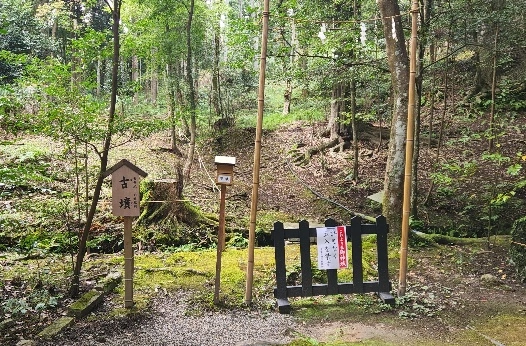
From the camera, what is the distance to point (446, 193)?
1064cm

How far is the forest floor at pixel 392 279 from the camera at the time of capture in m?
4.23

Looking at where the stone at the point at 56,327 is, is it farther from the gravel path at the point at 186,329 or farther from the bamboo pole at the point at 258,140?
the bamboo pole at the point at 258,140

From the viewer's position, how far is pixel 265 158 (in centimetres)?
1564

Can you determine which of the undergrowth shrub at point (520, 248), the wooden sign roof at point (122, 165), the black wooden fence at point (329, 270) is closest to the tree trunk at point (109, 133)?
the wooden sign roof at point (122, 165)

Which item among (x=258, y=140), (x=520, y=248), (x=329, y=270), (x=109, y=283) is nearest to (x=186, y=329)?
(x=109, y=283)

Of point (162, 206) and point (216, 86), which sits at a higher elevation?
point (216, 86)

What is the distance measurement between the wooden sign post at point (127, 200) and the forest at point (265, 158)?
0.66 ft

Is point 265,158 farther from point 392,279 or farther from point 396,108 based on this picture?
point 392,279

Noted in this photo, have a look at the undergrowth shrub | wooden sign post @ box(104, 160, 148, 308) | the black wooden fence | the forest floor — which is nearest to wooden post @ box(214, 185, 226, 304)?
the black wooden fence

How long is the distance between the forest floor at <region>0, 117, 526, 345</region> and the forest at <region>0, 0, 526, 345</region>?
0.05 meters

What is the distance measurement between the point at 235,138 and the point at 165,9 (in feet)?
21.1

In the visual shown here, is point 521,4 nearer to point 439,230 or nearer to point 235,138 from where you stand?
point 439,230

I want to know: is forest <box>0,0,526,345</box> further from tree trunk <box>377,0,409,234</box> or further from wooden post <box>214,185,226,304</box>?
wooden post <box>214,185,226,304</box>

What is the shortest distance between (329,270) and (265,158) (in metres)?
10.9
